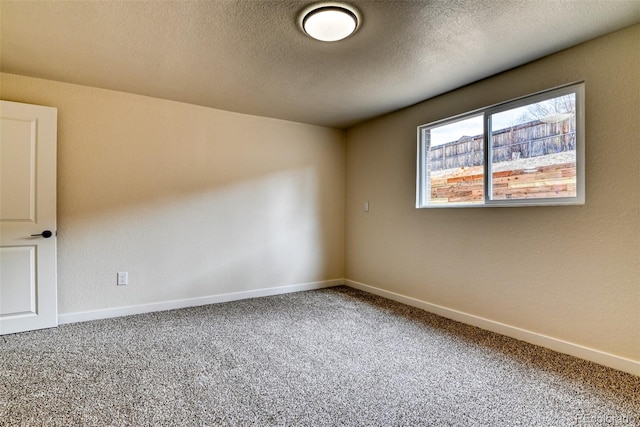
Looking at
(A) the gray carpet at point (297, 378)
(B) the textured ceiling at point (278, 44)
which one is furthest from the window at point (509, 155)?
(A) the gray carpet at point (297, 378)

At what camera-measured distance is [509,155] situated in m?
2.74

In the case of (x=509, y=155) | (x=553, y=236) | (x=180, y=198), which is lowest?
(x=553, y=236)

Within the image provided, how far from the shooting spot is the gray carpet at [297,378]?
162 centimetres

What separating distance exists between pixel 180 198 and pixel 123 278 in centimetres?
97

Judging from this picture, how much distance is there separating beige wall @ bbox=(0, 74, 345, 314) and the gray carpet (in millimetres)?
626

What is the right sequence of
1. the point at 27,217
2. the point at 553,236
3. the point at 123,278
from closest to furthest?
the point at 553,236, the point at 27,217, the point at 123,278

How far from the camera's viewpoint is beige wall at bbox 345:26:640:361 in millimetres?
2084

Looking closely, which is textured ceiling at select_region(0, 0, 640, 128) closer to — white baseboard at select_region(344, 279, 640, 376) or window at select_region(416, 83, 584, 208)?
window at select_region(416, 83, 584, 208)

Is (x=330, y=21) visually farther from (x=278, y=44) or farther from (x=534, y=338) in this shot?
(x=534, y=338)

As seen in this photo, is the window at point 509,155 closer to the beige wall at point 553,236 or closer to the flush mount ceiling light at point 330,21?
the beige wall at point 553,236

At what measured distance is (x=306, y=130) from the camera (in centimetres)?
433

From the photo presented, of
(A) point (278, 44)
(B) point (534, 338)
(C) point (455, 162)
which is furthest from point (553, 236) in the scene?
(A) point (278, 44)

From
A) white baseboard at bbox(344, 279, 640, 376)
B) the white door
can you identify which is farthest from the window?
the white door

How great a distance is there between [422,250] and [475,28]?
213 centimetres
